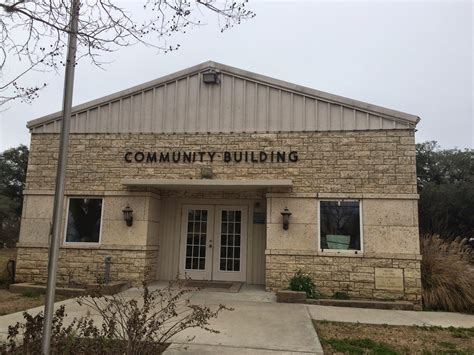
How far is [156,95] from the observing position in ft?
36.9

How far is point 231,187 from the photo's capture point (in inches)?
417

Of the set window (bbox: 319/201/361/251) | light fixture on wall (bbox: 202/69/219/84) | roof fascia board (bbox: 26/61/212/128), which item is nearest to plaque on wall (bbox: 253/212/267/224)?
window (bbox: 319/201/361/251)

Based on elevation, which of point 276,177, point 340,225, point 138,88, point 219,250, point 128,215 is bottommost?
point 219,250

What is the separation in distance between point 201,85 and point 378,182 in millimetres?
5155

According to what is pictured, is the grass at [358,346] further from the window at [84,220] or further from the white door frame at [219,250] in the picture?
the window at [84,220]

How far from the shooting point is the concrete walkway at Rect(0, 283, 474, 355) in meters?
5.48

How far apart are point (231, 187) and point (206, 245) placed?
199 cm

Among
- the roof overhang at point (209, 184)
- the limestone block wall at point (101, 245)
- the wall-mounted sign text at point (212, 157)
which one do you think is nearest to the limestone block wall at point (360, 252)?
the roof overhang at point (209, 184)

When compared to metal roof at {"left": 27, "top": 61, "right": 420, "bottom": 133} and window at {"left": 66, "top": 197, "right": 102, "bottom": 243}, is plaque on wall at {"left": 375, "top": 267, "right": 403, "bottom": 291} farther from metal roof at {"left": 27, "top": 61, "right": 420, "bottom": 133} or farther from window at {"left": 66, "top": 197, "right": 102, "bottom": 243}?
window at {"left": 66, "top": 197, "right": 102, "bottom": 243}

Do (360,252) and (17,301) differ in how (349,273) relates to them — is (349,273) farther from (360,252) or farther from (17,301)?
(17,301)

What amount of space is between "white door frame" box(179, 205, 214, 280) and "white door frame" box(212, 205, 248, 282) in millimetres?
127

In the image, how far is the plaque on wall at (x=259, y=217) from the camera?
37.4 feet

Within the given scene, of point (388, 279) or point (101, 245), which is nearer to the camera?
point (388, 279)

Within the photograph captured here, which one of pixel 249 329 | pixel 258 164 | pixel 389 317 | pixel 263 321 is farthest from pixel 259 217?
pixel 249 329
